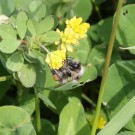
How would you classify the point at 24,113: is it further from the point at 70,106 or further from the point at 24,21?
the point at 24,21

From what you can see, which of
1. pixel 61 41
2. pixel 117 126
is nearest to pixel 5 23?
pixel 61 41

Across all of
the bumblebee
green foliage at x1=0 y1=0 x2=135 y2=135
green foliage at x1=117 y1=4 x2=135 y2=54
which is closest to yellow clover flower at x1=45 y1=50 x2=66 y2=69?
green foliage at x1=0 y1=0 x2=135 y2=135

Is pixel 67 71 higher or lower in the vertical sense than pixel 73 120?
higher

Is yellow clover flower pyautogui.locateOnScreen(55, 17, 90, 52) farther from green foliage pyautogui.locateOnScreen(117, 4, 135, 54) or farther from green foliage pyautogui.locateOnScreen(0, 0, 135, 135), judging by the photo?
green foliage pyautogui.locateOnScreen(117, 4, 135, 54)

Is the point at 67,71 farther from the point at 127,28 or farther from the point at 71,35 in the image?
the point at 127,28

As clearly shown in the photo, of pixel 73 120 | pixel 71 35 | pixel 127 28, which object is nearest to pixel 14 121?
pixel 73 120

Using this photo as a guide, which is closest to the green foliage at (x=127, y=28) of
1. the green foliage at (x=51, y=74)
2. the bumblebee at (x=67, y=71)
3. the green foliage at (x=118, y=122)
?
the green foliage at (x=51, y=74)

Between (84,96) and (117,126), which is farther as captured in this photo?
(84,96)

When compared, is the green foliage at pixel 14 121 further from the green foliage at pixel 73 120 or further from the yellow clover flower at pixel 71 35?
the yellow clover flower at pixel 71 35
